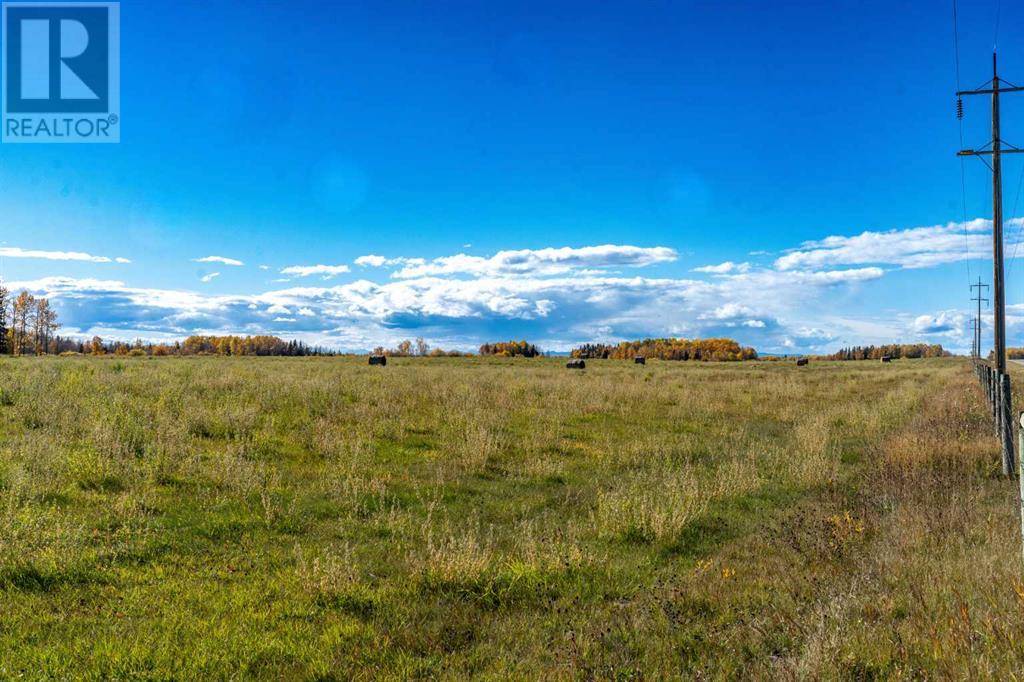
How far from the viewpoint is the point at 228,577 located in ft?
21.4

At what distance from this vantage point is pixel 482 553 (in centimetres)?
708

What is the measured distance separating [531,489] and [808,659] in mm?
7055

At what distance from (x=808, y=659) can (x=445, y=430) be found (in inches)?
483

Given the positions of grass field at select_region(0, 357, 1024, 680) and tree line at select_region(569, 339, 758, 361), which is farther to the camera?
tree line at select_region(569, 339, 758, 361)

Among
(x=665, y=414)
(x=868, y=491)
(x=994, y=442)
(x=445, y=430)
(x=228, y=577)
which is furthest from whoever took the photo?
(x=665, y=414)

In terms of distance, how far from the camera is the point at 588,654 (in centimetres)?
484

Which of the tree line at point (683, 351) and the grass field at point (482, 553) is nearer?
the grass field at point (482, 553)

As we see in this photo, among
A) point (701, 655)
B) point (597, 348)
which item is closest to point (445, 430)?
point (701, 655)

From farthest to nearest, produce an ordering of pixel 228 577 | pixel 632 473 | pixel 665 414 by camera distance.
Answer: pixel 665 414 → pixel 632 473 → pixel 228 577

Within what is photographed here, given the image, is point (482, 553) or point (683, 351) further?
point (683, 351)

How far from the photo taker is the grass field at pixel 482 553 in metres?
4.79

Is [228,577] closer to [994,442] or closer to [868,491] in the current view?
[868,491]

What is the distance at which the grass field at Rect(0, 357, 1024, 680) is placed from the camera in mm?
4785

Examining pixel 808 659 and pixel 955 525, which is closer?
pixel 808 659
